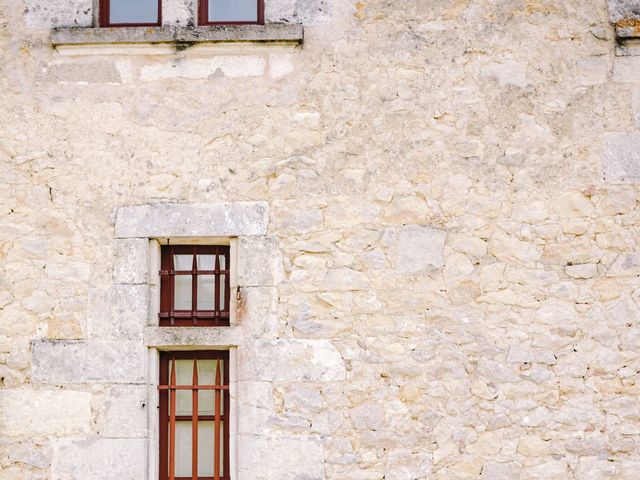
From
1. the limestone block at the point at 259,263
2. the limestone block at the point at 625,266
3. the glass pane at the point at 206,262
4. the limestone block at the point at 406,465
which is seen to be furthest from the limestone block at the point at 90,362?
the limestone block at the point at 625,266

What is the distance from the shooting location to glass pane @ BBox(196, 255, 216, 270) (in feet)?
15.0

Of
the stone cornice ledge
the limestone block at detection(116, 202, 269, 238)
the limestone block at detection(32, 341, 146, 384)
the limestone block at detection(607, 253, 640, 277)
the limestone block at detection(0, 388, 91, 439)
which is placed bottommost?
the limestone block at detection(0, 388, 91, 439)

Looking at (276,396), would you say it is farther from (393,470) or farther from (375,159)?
(375,159)

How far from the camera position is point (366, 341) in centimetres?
436

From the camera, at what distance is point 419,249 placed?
4.41 metres

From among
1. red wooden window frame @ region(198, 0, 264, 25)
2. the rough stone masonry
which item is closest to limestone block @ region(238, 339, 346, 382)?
the rough stone masonry

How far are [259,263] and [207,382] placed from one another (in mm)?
711

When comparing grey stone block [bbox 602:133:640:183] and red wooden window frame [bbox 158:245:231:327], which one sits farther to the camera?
red wooden window frame [bbox 158:245:231:327]

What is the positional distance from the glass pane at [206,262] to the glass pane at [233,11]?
134 centimetres

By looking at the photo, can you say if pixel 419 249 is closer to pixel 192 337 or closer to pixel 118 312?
pixel 192 337

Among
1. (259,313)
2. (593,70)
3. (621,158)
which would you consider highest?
(593,70)

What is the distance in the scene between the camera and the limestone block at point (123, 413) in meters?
4.34

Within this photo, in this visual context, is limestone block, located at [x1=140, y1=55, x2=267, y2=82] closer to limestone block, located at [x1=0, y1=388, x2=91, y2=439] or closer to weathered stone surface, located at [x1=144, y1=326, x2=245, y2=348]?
weathered stone surface, located at [x1=144, y1=326, x2=245, y2=348]

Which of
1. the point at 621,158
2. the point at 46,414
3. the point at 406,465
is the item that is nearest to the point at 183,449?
the point at 46,414
